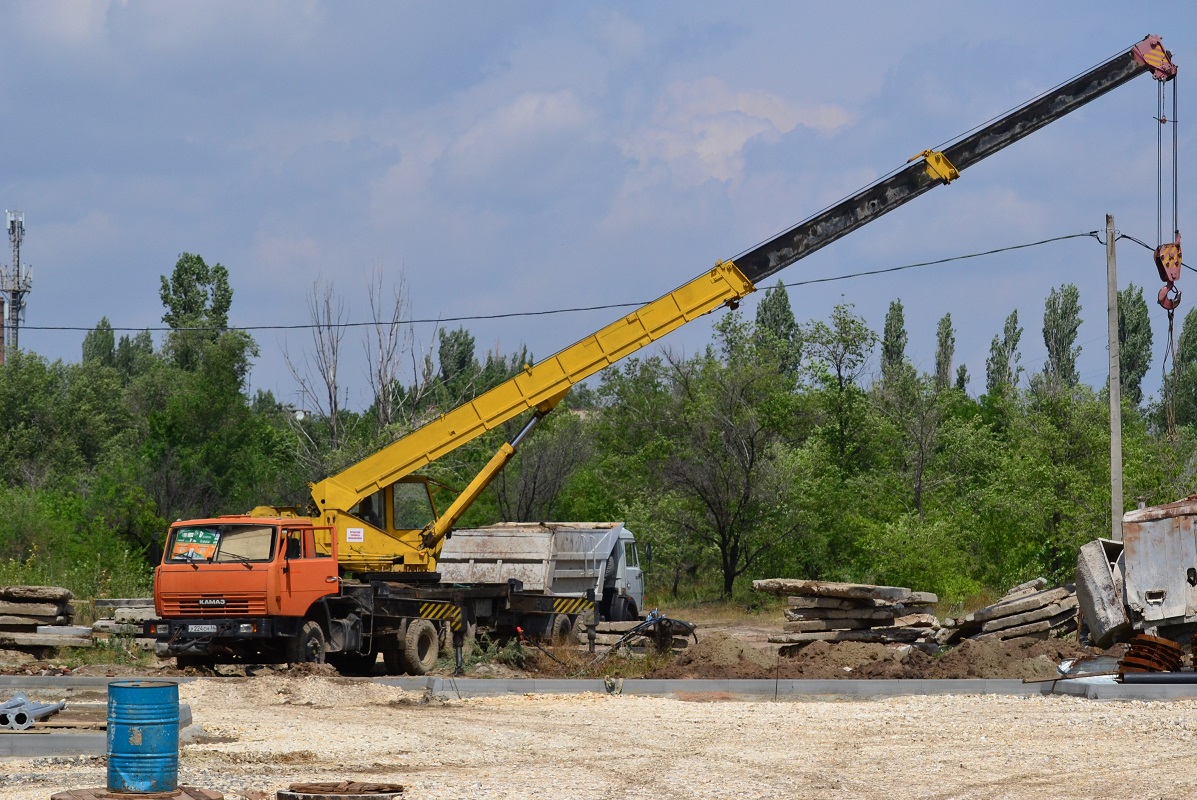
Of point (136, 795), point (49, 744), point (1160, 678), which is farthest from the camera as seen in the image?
point (1160, 678)

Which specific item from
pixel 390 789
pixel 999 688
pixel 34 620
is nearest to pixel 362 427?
pixel 34 620

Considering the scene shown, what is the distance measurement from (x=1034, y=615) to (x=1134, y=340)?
57.7 meters

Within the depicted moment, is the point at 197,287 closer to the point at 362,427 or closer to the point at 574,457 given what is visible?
the point at 362,427

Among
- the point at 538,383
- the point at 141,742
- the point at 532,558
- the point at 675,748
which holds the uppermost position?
the point at 538,383

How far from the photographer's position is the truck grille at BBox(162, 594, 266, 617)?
19.0 meters

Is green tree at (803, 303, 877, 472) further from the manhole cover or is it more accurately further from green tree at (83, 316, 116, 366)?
green tree at (83, 316, 116, 366)

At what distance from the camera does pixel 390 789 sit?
30.5 ft

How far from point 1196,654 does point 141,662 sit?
49.5 ft

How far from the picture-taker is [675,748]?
12469 mm

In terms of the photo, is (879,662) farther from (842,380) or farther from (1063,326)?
(1063,326)

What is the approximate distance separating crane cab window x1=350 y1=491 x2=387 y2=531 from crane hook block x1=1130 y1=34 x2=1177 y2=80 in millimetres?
13883

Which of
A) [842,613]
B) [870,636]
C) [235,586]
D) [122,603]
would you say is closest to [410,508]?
[122,603]

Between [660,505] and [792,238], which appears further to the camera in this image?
[660,505]

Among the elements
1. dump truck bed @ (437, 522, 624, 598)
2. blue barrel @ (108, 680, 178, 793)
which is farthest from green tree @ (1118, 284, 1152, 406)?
blue barrel @ (108, 680, 178, 793)
